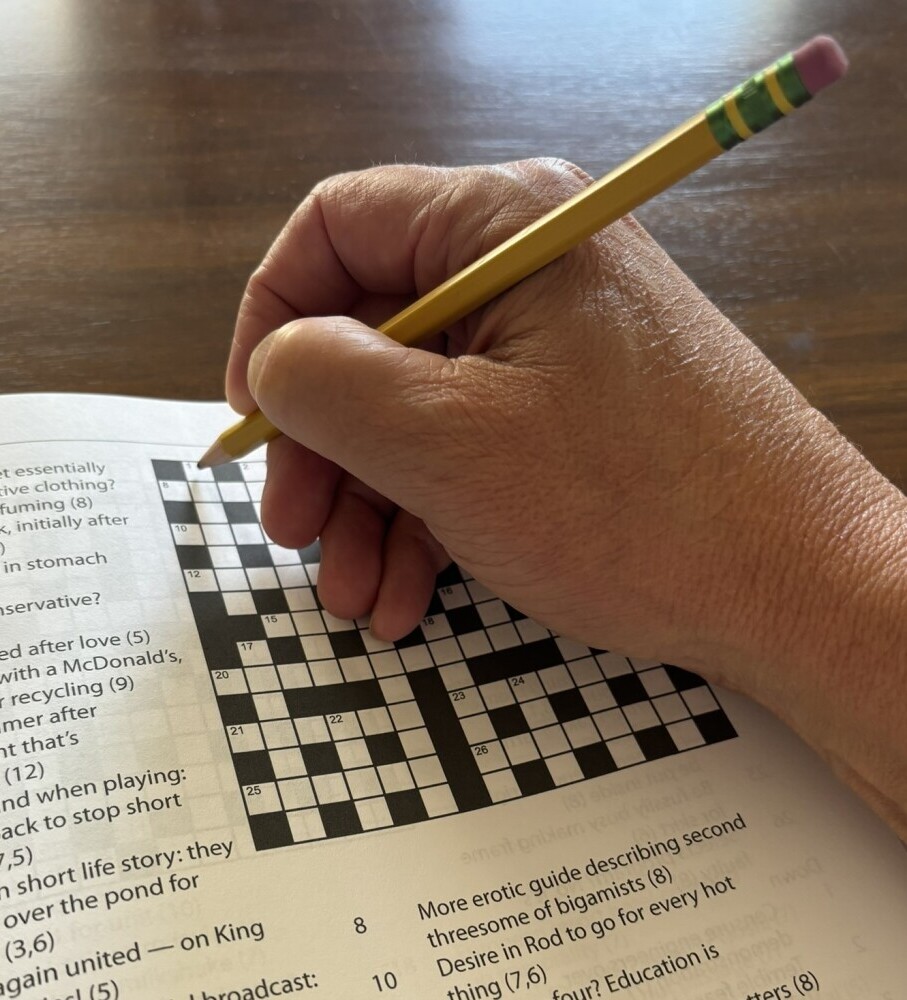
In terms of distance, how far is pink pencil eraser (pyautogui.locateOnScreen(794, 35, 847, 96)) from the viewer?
488 mm

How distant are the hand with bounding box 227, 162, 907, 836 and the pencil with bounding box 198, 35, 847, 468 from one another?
21mm

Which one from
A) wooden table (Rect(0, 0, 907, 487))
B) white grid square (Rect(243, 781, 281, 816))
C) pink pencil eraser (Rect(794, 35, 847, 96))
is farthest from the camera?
wooden table (Rect(0, 0, 907, 487))

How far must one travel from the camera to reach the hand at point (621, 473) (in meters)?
0.63

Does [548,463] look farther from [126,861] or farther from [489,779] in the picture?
[126,861]

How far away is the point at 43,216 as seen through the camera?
2.95 ft

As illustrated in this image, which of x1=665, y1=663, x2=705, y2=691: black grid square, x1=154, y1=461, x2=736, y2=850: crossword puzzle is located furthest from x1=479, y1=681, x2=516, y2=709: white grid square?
x1=665, y1=663, x2=705, y2=691: black grid square

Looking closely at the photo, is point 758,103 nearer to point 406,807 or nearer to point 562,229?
point 562,229

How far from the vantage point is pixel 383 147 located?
39.9 inches

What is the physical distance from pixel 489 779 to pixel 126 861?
20cm

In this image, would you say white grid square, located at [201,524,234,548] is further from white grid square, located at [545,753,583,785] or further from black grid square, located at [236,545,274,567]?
white grid square, located at [545,753,583,785]

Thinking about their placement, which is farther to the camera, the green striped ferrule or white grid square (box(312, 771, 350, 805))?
white grid square (box(312, 771, 350, 805))


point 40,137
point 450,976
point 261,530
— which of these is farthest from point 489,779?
point 40,137

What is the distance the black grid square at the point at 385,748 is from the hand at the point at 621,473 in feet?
0.23

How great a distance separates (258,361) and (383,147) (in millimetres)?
420
